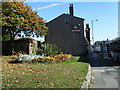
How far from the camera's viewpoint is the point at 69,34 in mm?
33531

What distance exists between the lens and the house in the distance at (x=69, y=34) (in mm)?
32781

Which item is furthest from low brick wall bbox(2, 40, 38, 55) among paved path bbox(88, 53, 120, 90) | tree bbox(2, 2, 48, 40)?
paved path bbox(88, 53, 120, 90)

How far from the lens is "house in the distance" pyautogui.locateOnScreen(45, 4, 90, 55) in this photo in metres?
32.8

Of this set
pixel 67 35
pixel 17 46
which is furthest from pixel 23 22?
pixel 67 35

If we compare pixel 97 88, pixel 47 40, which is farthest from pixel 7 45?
pixel 97 88

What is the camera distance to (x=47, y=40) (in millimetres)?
34500

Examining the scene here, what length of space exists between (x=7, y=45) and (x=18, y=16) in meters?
7.56

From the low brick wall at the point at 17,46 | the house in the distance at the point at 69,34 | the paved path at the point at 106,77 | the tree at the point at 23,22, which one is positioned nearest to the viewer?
the paved path at the point at 106,77

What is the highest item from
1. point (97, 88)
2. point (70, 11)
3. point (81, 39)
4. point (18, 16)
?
point (70, 11)

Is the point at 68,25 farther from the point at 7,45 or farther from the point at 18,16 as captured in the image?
the point at 18,16

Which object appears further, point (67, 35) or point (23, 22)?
point (67, 35)

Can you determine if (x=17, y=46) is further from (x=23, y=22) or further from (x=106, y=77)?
(x=106, y=77)

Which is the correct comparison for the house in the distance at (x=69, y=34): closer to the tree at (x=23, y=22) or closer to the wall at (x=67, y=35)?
the wall at (x=67, y=35)

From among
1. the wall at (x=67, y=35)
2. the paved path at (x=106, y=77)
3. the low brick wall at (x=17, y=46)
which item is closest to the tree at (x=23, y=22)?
the low brick wall at (x=17, y=46)
